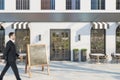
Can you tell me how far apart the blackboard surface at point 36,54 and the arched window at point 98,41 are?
8226mm

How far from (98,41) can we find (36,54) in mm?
8825

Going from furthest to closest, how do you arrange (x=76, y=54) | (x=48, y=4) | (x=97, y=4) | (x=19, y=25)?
(x=97, y=4) < (x=48, y=4) < (x=76, y=54) < (x=19, y=25)

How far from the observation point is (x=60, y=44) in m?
24.7

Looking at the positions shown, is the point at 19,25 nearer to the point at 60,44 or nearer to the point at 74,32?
the point at 60,44

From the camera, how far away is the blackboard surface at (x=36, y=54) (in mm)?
16516

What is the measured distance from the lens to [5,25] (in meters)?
24.1

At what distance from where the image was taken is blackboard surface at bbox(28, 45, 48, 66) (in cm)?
1652

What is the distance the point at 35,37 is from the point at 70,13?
294cm

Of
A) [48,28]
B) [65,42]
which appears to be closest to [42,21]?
[48,28]

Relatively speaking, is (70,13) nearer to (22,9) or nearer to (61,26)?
(61,26)

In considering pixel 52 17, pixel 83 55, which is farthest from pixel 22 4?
pixel 83 55

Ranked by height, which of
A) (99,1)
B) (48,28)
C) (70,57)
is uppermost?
(99,1)

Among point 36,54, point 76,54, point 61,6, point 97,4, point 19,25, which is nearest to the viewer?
point 36,54

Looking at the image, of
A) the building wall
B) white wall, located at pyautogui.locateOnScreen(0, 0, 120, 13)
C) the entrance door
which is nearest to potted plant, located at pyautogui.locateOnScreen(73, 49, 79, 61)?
the building wall
